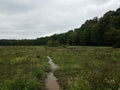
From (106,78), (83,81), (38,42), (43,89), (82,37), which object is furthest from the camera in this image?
(38,42)

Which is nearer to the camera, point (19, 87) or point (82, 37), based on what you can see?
point (19, 87)

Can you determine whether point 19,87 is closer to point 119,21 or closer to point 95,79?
point 95,79

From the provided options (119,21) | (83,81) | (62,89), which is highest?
(119,21)

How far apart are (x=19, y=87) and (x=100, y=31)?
62982 millimetres

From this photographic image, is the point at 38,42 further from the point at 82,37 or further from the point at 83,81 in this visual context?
the point at 83,81

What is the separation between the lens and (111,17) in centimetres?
7112

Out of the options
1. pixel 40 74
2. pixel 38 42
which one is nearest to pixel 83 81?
pixel 40 74

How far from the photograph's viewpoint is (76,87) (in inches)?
443

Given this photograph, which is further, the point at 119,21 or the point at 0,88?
the point at 119,21

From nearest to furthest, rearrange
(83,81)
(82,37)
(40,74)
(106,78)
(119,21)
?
(106,78)
(83,81)
(40,74)
(119,21)
(82,37)

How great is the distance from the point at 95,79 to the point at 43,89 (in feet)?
11.8

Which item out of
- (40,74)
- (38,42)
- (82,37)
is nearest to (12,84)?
(40,74)

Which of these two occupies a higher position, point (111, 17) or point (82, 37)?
point (111, 17)

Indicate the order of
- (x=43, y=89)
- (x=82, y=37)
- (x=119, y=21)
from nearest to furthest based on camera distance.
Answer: (x=43, y=89) → (x=119, y=21) → (x=82, y=37)
